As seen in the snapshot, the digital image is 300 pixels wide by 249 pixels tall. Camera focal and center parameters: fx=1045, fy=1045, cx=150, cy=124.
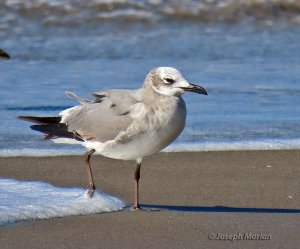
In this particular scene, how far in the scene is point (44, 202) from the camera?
652 centimetres

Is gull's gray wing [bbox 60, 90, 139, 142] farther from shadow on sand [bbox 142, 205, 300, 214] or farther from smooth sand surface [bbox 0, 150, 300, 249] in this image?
shadow on sand [bbox 142, 205, 300, 214]

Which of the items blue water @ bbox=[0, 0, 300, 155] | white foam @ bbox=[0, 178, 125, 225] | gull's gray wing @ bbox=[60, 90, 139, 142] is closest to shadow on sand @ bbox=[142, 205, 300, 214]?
white foam @ bbox=[0, 178, 125, 225]

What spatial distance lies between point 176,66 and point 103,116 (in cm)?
508

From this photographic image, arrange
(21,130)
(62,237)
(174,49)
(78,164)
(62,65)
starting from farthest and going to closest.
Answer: (174,49) → (62,65) → (21,130) → (78,164) → (62,237)

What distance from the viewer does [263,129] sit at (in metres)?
8.92

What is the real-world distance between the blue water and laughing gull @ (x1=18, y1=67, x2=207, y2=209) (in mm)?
1235

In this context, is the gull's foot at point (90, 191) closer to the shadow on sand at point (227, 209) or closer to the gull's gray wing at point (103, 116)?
the gull's gray wing at point (103, 116)

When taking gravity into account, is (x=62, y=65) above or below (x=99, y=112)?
below

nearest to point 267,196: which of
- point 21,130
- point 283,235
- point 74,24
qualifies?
point 283,235

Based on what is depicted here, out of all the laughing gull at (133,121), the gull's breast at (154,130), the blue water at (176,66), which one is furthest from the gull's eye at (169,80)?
the blue water at (176,66)

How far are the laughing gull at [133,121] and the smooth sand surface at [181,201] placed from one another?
38 centimetres

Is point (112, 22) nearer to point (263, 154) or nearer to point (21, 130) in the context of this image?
point (21, 130)

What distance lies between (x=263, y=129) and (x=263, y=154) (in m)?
0.85

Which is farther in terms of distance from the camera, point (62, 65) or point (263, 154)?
point (62, 65)
